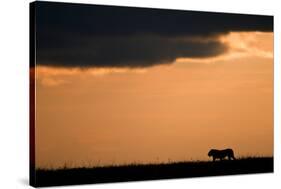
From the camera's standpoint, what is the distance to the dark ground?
8.96 meters

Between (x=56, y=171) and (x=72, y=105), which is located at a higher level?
(x=72, y=105)

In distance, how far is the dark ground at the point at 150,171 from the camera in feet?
29.4

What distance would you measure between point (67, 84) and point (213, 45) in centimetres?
202

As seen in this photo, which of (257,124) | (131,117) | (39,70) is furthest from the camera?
(257,124)

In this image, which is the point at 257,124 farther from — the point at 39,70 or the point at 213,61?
the point at 39,70

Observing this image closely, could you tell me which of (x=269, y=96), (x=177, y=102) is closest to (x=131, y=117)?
(x=177, y=102)

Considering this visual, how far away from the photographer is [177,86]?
962cm

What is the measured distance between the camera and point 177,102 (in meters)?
9.62

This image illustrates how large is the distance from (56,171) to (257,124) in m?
2.82

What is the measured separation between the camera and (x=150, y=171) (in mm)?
9523

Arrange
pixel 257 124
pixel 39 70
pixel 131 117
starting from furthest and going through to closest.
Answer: pixel 257 124 → pixel 131 117 → pixel 39 70

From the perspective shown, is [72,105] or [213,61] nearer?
[72,105]

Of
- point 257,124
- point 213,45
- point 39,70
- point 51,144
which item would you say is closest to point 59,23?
point 39,70

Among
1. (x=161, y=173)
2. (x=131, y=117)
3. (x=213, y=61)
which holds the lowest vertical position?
(x=161, y=173)
